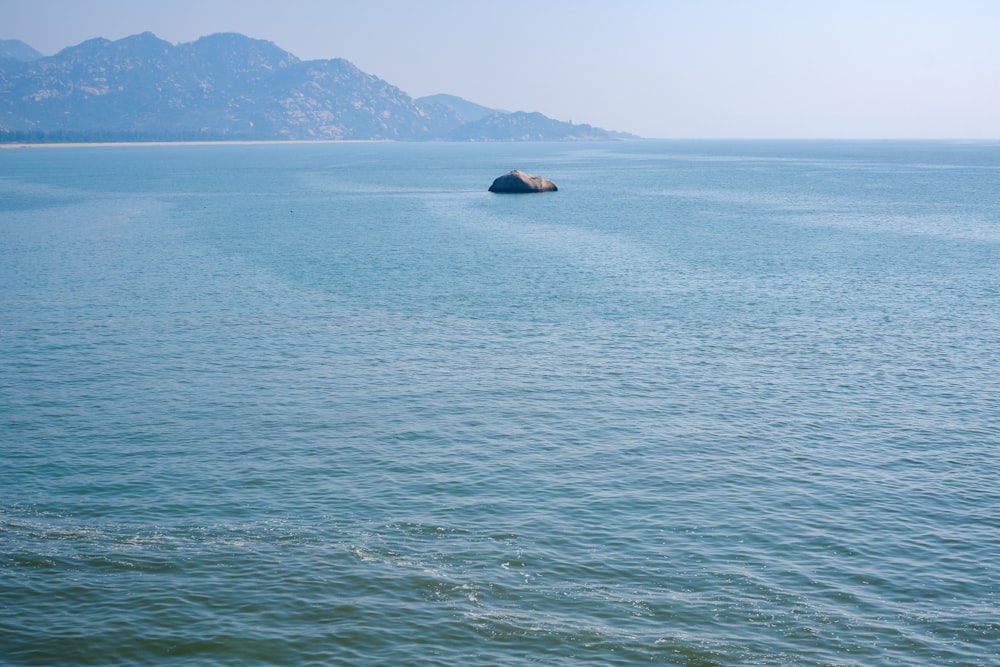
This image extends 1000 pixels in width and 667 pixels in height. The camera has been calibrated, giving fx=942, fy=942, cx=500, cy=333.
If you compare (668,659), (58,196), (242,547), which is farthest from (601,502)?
(58,196)

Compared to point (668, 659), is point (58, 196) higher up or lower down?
higher up

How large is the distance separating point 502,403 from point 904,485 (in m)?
19.5

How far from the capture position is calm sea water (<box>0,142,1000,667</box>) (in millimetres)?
27203

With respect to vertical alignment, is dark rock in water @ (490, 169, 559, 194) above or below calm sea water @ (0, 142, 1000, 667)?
above

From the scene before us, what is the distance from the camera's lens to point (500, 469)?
1555 inches

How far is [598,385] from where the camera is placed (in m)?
51.4

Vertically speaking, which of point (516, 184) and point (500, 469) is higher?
point (516, 184)

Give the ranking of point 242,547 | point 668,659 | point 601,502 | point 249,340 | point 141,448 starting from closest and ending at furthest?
point 668,659 → point 242,547 → point 601,502 → point 141,448 → point 249,340

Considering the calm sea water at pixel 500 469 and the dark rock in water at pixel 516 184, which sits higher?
the dark rock in water at pixel 516 184

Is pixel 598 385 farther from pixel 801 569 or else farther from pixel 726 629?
pixel 726 629

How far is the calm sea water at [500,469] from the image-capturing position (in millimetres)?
27203

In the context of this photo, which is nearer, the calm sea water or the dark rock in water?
the calm sea water

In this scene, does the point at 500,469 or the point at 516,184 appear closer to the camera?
the point at 500,469

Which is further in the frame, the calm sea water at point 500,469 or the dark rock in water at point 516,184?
the dark rock in water at point 516,184
